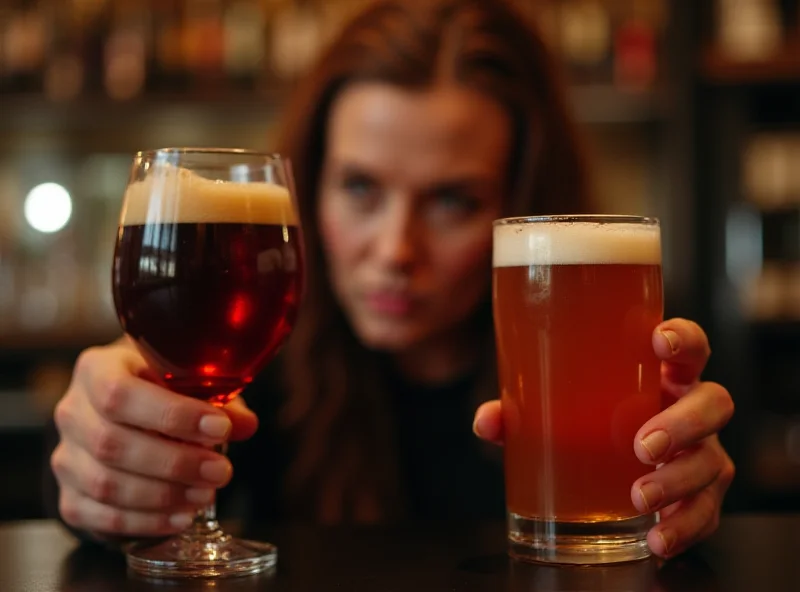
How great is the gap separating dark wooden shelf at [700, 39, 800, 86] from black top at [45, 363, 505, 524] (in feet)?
4.96

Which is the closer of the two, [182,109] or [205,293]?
[205,293]

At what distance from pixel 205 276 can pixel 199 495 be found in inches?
8.2

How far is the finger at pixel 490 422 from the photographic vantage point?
0.87m

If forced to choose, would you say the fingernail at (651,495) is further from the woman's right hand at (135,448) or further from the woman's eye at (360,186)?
the woman's eye at (360,186)

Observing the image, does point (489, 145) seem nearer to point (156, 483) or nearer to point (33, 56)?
point (156, 483)

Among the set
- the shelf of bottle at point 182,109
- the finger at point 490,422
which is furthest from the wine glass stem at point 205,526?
the shelf of bottle at point 182,109

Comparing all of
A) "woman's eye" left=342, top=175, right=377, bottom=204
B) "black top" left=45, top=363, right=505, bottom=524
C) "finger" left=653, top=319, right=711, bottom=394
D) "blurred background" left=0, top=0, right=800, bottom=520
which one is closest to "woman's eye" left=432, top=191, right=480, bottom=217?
"woman's eye" left=342, top=175, right=377, bottom=204

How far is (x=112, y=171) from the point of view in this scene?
3.52 m

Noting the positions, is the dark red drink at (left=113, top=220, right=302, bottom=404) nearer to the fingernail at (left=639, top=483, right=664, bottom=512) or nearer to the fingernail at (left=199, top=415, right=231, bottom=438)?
the fingernail at (left=199, top=415, right=231, bottom=438)

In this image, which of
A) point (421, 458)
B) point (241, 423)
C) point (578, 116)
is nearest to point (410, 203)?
point (421, 458)

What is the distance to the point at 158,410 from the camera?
0.89 m

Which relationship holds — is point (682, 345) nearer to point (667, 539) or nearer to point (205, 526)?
point (667, 539)

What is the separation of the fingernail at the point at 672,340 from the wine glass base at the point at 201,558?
35cm

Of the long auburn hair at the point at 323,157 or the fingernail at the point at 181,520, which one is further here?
the long auburn hair at the point at 323,157
